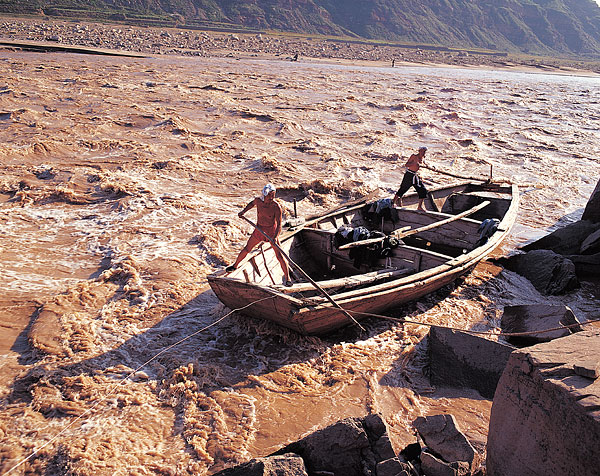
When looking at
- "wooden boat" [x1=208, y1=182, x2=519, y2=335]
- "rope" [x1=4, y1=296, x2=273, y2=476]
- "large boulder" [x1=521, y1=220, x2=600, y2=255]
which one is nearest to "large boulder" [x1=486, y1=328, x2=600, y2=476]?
"wooden boat" [x1=208, y1=182, x2=519, y2=335]

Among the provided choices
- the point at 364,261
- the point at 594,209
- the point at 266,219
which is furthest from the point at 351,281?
the point at 594,209

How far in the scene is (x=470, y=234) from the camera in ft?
32.7

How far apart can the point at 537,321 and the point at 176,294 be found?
6.00 m

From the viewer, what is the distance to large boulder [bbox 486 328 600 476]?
11.3ft

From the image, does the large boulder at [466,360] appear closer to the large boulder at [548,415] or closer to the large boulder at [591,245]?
the large boulder at [548,415]

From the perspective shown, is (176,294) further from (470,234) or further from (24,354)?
(470,234)

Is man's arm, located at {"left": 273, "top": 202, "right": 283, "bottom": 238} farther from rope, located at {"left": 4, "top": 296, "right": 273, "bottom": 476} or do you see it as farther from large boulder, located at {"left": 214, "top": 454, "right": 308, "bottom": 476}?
large boulder, located at {"left": 214, "top": 454, "right": 308, "bottom": 476}

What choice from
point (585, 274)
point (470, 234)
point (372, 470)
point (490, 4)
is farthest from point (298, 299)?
point (490, 4)

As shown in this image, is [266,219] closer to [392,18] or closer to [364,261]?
[364,261]

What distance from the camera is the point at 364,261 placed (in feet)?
28.1

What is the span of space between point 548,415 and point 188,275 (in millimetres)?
7014

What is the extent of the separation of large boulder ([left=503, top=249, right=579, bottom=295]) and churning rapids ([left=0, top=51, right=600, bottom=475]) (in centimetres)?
27

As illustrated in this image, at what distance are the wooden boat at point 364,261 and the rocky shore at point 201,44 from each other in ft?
141

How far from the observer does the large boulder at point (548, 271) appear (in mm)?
9070
